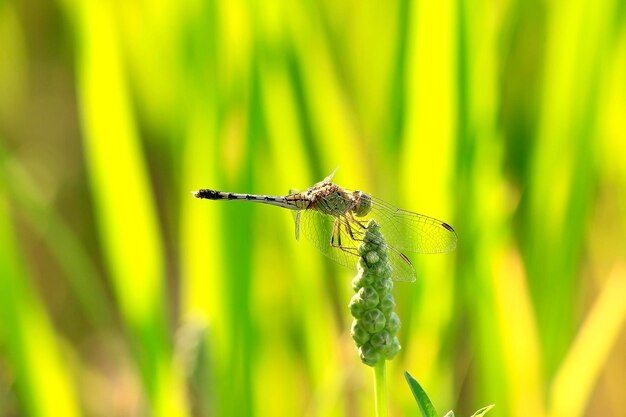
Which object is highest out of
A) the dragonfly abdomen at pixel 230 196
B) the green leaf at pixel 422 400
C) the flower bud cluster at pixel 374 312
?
the dragonfly abdomen at pixel 230 196

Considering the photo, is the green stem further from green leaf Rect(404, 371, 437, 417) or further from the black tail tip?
the black tail tip

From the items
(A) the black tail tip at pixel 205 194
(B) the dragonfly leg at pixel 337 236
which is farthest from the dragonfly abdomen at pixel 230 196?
(B) the dragonfly leg at pixel 337 236

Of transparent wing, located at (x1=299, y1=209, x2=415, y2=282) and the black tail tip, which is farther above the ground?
the black tail tip

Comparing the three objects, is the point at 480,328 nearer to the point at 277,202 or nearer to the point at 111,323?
the point at 277,202

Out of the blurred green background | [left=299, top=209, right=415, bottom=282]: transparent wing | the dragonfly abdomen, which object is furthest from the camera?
the blurred green background

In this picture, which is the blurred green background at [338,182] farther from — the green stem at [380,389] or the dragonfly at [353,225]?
the green stem at [380,389]

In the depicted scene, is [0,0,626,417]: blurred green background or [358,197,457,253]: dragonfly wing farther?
[0,0,626,417]: blurred green background

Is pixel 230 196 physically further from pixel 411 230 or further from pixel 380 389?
pixel 380 389

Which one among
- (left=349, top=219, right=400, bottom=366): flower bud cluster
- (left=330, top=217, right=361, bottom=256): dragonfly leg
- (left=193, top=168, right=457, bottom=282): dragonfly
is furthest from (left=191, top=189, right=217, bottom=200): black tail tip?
(left=349, top=219, right=400, bottom=366): flower bud cluster

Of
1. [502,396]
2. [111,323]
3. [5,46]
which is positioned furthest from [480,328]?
[5,46]
